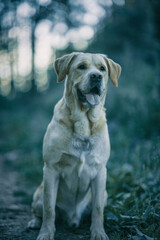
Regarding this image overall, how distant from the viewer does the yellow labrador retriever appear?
226 centimetres

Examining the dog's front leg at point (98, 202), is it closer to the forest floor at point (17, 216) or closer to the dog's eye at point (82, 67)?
the forest floor at point (17, 216)

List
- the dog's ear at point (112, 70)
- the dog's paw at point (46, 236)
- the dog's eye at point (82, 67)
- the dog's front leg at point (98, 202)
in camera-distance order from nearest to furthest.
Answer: the dog's paw at point (46, 236)
the dog's front leg at point (98, 202)
the dog's eye at point (82, 67)
the dog's ear at point (112, 70)

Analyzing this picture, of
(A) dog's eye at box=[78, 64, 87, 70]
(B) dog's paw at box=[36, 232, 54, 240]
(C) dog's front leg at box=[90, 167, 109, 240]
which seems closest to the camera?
(B) dog's paw at box=[36, 232, 54, 240]

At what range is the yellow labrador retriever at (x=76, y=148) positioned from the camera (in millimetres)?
2256

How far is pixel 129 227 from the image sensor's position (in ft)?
7.72

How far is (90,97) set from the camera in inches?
94.7

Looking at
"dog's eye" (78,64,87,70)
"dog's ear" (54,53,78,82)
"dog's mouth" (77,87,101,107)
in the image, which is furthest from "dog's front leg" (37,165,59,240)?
"dog's eye" (78,64,87,70)

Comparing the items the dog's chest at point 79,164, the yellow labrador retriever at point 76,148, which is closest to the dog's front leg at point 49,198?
the yellow labrador retriever at point 76,148

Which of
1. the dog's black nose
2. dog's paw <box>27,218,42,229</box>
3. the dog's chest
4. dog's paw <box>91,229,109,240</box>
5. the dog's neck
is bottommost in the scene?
dog's paw <box>27,218,42,229</box>

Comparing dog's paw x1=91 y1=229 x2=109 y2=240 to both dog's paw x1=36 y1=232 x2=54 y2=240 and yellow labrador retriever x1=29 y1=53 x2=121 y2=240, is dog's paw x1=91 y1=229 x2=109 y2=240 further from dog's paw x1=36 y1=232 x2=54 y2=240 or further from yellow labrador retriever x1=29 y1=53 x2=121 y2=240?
dog's paw x1=36 y1=232 x2=54 y2=240

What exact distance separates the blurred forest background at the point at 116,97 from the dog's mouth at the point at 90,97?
1105mm

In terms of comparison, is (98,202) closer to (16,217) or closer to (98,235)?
(98,235)

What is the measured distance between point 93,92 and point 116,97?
4202mm

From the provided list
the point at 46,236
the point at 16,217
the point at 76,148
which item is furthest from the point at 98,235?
the point at 16,217
